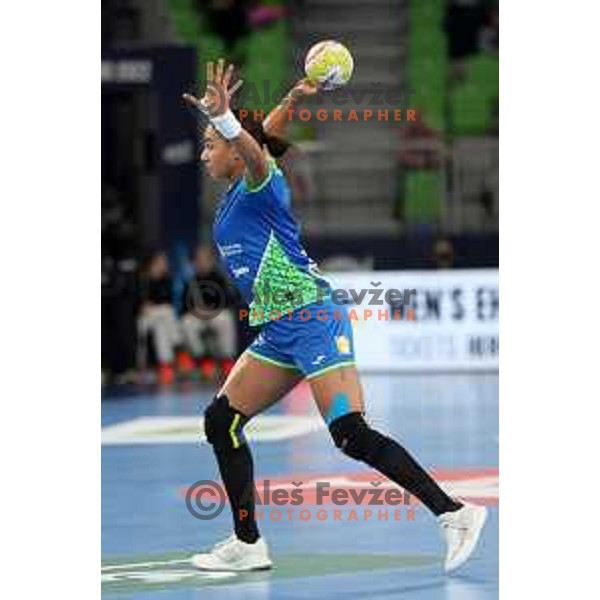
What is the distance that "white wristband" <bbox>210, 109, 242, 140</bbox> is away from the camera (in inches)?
362

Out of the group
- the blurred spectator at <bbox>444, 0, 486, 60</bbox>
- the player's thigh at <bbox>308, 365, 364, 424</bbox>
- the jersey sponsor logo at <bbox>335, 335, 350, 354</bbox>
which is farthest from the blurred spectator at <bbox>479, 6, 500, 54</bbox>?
the player's thigh at <bbox>308, 365, 364, 424</bbox>

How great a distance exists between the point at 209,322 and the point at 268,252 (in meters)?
15.0

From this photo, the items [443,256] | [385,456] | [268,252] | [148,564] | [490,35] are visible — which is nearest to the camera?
[385,456]

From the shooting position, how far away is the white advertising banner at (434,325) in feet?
81.4

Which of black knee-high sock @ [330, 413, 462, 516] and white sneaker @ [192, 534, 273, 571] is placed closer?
black knee-high sock @ [330, 413, 462, 516]

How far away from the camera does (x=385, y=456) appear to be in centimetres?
953

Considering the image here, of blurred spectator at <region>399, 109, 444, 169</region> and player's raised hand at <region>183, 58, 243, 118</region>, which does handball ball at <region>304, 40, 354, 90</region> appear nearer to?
player's raised hand at <region>183, 58, 243, 118</region>

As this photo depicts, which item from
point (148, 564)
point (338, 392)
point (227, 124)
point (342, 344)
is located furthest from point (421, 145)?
point (227, 124)

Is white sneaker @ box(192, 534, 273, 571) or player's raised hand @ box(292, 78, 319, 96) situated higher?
player's raised hand @ box(292, 78, 319, 96)

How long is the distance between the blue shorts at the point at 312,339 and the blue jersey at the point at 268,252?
0.05 metres

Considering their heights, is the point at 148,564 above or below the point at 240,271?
below

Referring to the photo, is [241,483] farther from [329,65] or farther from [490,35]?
[490,35]

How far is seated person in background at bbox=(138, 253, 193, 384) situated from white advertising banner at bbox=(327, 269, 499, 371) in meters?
2.03
